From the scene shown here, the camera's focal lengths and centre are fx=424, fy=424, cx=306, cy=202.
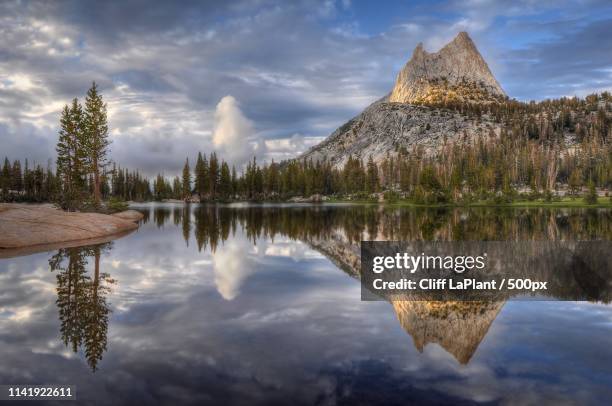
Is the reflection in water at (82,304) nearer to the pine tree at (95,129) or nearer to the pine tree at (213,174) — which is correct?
the pine tree at (95,129)

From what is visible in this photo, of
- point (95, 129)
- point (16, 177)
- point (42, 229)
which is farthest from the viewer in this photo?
point (16, 177)

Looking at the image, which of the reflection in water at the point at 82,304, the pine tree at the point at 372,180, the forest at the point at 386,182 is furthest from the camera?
the pine tree at the point at 372,180

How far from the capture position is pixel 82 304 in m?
11.7

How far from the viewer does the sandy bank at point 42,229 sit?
74.8 feet

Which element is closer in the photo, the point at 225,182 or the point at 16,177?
the point at 16,177

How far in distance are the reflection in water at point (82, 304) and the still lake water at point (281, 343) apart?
0.05 metres

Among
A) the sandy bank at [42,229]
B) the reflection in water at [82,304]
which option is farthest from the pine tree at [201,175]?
the reflection in water at [82,304]

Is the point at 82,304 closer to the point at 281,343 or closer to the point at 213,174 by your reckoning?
the point at 281,343

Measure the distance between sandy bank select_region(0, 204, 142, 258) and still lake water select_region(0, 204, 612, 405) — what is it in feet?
26.8

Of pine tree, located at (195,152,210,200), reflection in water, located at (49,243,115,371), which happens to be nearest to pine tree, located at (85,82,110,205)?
reflection in water, located at (49,243,115,371)

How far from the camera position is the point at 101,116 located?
182ft

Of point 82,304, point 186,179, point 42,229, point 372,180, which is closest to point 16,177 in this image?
point 186,179

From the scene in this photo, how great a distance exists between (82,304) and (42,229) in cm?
1551

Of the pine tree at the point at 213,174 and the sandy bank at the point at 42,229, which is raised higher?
the pine tree at the point at 213,174
